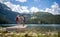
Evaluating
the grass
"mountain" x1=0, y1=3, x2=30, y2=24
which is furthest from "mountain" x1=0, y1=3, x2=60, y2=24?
the grass

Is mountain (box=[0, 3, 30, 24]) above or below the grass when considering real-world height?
above

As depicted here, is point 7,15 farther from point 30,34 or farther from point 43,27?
point 43,27

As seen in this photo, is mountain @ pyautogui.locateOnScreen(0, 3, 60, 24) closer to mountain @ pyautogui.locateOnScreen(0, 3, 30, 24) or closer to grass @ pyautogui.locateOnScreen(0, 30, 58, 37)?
mountain @ pyautogui.locateOnScreen(0, 3, 30, 24)

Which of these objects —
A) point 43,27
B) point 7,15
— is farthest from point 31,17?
point 7,15

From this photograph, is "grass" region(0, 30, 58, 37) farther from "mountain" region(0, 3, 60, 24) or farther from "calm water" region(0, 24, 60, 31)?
"mountain" region(0, 3, 60, 24)

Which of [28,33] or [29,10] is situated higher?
[29,10]

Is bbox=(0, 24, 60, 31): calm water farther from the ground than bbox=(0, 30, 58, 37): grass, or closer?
farther from the ground

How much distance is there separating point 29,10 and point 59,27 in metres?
0.51

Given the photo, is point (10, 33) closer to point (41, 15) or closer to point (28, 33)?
point (28, 33)

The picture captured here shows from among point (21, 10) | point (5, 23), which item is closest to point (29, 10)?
point (21, 10)

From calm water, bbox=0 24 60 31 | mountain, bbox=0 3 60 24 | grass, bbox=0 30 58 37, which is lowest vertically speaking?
grass, bbox=0 30 58 37

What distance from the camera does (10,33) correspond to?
2.13 m

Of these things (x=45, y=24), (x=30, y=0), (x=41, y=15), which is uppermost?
(x=30, y=0)

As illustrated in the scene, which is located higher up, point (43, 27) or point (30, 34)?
point (43, 27)
